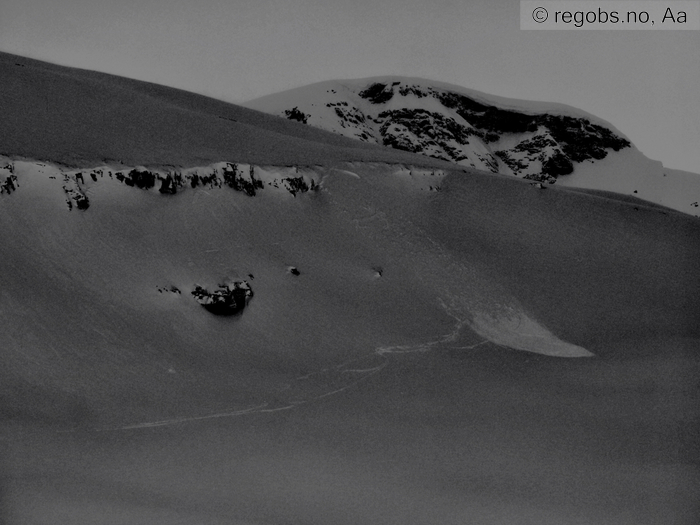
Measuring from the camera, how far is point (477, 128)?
84.1 m

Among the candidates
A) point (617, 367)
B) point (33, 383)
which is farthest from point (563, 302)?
point (33, 383)

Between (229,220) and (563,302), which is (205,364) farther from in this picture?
(563,302)

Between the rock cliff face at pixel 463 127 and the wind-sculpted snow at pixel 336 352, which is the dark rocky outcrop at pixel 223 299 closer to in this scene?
the wind-sculpted snow at pixel 336 352

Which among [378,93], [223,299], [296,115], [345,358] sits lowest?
[345,358]

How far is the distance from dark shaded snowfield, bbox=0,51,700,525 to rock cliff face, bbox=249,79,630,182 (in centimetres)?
6083

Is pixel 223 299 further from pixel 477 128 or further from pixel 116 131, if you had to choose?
pixel 477 128

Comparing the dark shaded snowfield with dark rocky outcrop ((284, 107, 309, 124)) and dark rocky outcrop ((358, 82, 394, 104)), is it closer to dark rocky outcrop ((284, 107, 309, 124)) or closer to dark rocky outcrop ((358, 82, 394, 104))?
dark rocky outcrop ((284, 107, 309, 124))

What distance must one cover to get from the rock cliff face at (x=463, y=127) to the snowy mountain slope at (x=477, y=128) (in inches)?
4.3

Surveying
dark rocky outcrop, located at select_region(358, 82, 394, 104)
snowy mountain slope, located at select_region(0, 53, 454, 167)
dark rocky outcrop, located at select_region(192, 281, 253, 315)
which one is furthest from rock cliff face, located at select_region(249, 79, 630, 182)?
dark rocky outcrop, located at select_region(192, 281, 253, 315)

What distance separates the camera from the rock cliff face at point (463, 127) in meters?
76.6

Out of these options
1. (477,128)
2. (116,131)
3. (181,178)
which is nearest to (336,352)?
(181,178)

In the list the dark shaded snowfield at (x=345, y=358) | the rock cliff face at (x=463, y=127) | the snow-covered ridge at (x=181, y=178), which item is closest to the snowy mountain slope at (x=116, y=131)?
the snow-covered ridge at (x=181, y=178)

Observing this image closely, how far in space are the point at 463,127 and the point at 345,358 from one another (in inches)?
2909

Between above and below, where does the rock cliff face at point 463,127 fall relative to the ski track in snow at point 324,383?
above
